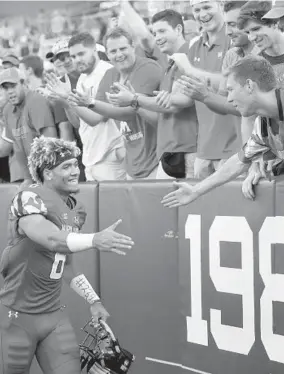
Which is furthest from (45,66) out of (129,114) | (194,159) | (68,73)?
(194,159)

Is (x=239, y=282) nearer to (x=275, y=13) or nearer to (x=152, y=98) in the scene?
(x=152, y=98)

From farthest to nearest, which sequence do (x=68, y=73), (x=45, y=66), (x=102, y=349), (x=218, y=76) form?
(x=45, y=66) → (x=68, y=73) → (x=218, y=76) → (x=102, y=349)

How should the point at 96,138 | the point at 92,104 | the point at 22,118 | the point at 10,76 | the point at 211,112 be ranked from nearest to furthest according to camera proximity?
the point at 211,112, the point at 92,104, the point at 96,138, the point at 10,76, the point at 22,118

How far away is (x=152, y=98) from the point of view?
6.34 m

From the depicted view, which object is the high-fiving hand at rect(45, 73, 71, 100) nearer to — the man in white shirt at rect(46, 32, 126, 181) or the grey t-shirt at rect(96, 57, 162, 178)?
the man in white shirt at rect(46, 32, 126, 181)

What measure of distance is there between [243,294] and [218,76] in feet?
5.63

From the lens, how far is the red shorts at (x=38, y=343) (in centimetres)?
525

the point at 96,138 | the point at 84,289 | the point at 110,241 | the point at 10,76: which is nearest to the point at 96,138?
the point at 96,138

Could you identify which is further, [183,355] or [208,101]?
[183,355]

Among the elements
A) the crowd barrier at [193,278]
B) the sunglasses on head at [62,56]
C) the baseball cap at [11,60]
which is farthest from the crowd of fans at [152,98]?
the baseball cap at [11,60]

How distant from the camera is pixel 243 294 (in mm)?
5520

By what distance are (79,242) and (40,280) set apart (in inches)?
31.5

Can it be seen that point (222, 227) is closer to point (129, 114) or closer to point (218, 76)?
point (218, 76)

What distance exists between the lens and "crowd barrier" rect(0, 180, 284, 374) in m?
5.32
